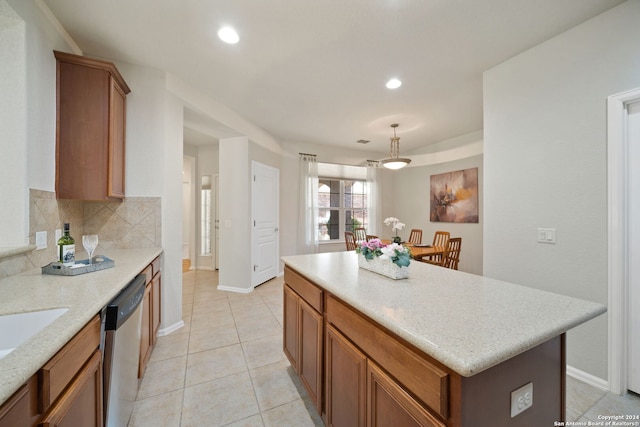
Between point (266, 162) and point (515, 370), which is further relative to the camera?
point (266, 162)

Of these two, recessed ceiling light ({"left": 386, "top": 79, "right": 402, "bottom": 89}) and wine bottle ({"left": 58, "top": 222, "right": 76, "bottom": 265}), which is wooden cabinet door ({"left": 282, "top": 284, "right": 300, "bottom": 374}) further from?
recessed ceiling light ({"left": 386, "top": 79, "right": 402, "bottom": 89})

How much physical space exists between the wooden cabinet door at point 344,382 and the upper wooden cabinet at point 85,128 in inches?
85.8

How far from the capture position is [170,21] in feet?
6.25

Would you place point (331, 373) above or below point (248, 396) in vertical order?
above

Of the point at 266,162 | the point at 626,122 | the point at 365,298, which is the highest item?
the point at 266,162

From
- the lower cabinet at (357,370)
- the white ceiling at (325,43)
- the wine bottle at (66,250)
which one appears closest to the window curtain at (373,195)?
the white ceiling at (325,43)

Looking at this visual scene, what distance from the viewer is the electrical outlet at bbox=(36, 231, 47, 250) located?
168cm

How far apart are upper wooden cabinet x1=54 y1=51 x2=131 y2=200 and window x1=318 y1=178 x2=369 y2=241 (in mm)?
3803

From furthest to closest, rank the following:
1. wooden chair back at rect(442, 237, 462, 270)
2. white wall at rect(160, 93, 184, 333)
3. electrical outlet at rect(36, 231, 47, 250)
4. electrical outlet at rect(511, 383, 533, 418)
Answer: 1. wooden chair back at rect(442, 237, 462, 270)
2. white wall at rect(160, 93, 184, 333)
3. electrical outlet at rect(36, 231, 47, 250)
4. electrical outlet at rect(511, 383, 533, 418)

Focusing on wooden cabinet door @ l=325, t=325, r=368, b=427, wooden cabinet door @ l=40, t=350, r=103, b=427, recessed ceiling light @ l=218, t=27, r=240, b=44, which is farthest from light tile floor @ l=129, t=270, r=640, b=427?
recessed ceiling light @ l=218, t=27, r=240, b=44

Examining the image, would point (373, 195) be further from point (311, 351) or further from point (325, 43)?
point (311, 351)

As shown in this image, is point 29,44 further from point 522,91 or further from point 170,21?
point 522,91

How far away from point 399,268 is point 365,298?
389 mm

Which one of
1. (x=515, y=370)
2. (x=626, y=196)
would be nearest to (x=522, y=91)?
(x=626, y=196)
